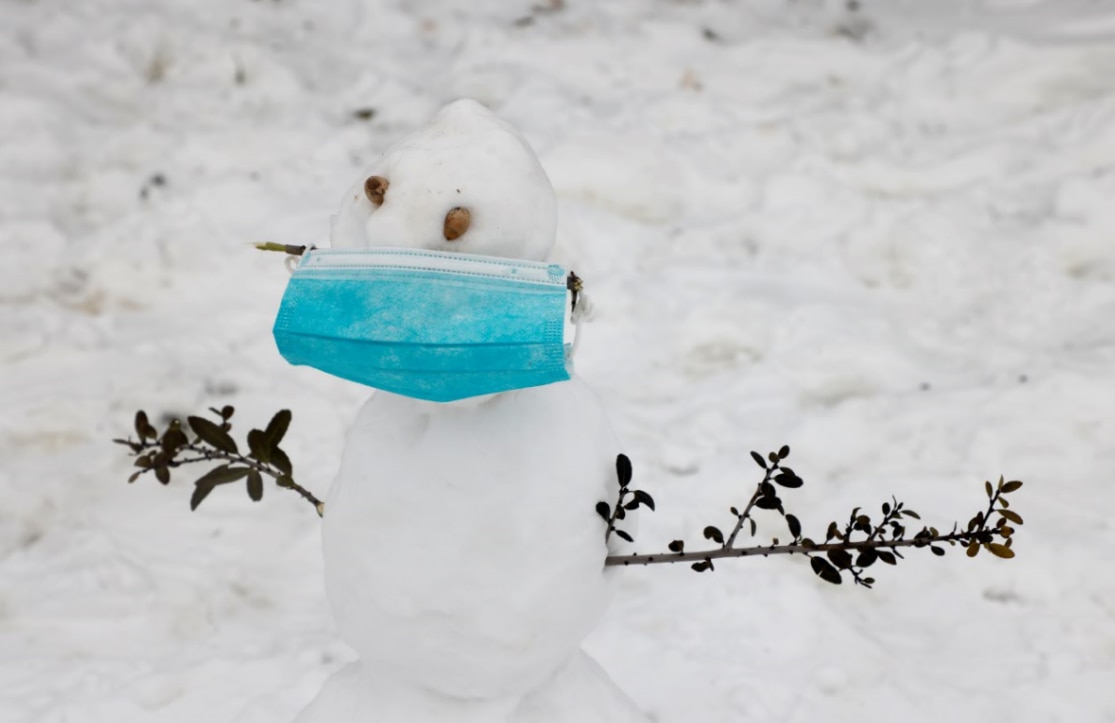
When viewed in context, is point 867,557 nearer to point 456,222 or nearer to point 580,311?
point 580,311

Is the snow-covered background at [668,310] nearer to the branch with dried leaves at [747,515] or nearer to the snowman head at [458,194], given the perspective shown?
the branch with dried leaves at [747,515]

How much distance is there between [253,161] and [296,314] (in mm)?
2172

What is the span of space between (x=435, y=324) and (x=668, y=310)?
1.70 metres

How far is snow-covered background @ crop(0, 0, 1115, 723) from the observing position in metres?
1.94

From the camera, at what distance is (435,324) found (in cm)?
Result: 110

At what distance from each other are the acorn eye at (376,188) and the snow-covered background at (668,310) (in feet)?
3.44

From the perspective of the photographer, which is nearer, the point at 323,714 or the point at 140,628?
the point at 323,714

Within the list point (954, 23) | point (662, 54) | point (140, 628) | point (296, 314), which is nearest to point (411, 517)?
point (296, 314)

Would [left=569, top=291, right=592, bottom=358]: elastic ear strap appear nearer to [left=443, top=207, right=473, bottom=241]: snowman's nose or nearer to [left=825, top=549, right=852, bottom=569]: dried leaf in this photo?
[left=443, top=207, right=473, bottom=241]: snowman's nose

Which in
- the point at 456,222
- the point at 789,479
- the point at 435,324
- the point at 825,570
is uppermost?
the point at 456,222

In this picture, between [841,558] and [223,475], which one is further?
[223,475]

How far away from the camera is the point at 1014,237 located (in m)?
2.86

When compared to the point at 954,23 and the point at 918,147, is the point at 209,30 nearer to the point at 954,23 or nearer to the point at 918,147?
the point at 918,147

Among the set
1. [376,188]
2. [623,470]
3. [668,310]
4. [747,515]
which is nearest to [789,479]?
[747,515]
